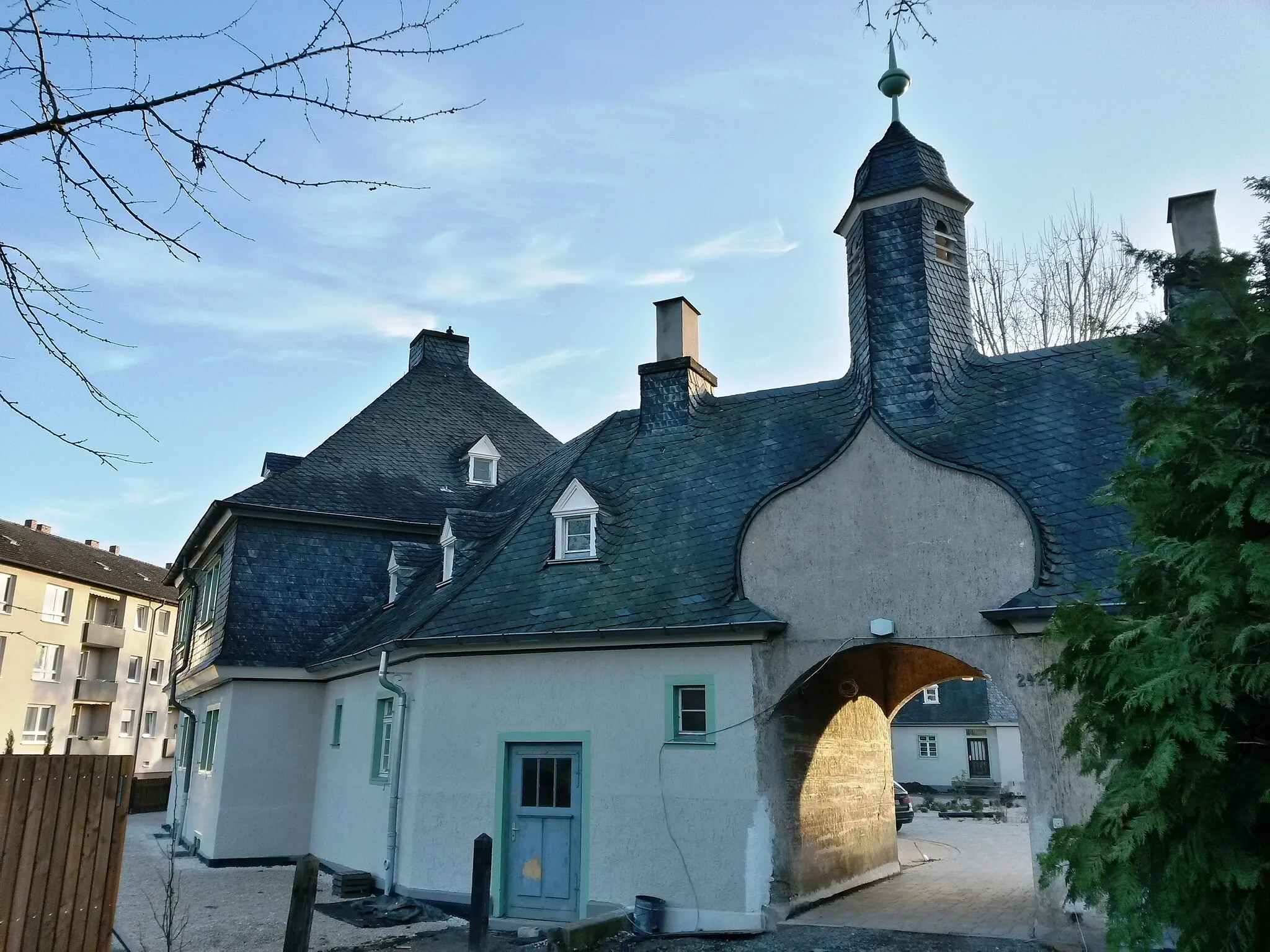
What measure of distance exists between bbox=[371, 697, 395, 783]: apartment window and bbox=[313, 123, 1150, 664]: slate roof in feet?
3.09

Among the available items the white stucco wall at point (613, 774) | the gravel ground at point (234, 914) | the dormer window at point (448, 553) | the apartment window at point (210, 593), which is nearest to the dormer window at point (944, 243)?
the white stucco wall at point (613, 774)

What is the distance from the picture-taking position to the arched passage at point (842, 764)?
1158cm

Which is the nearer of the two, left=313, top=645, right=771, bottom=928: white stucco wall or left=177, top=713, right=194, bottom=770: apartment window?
left=313, top=645, right=771, bottom=928: white stucco wall

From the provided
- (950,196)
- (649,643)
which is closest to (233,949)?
(649,643)

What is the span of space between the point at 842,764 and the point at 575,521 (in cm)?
510

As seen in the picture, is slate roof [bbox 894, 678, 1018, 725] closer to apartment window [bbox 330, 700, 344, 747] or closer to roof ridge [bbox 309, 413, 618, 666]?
roof ridge [bbox 309, 413, 618, 666]

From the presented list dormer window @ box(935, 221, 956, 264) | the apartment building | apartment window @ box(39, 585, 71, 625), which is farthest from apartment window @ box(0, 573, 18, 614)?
dormer window @ box(935, 221, 956, 264)

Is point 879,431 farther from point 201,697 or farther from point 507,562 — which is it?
point 201,697

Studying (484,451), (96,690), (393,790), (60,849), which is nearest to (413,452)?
(484,451)

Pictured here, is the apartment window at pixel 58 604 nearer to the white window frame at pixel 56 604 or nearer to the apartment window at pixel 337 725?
the white window frame at pixel 56 604

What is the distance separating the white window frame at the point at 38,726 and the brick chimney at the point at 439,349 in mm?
23655

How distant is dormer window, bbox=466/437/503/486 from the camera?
20906mm

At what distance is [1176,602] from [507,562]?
32.9ft

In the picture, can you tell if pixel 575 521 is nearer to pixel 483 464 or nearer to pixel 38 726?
pixel 483 464
